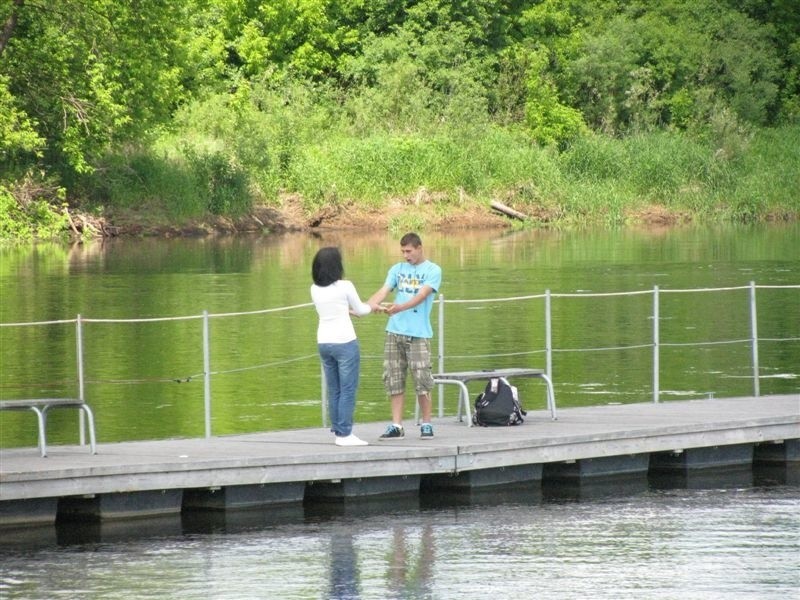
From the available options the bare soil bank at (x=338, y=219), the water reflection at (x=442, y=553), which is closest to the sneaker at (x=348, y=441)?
the water reflection at (x=442, y=553)

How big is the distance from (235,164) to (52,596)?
48.7m

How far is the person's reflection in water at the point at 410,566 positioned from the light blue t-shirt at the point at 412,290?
1.62 metres

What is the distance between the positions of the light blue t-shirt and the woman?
50cm

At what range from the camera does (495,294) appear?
35.2 m

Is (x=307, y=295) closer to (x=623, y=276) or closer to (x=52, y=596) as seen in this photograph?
(x=623, y=276)

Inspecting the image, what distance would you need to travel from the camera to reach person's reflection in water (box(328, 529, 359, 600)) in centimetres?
1169

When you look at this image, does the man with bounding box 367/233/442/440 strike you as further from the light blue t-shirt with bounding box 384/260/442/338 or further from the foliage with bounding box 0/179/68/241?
the foliage with bounding box 0/179/68/241

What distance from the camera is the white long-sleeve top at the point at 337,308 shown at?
1365cm

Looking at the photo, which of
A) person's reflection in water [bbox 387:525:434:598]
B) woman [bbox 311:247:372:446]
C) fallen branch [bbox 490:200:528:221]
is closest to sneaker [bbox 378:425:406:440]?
woman [bbox 311:247:372:446]

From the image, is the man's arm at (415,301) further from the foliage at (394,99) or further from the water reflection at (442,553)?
the foliage at (394,99)

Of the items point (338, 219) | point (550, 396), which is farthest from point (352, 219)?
point (550, 396)

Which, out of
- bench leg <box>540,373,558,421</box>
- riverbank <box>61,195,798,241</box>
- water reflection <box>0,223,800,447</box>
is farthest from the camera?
riverbank <box>61,195,798,241</box>

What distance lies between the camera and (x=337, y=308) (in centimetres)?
1372

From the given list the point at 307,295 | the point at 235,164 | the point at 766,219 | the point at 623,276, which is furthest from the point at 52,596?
the point at 766,219
